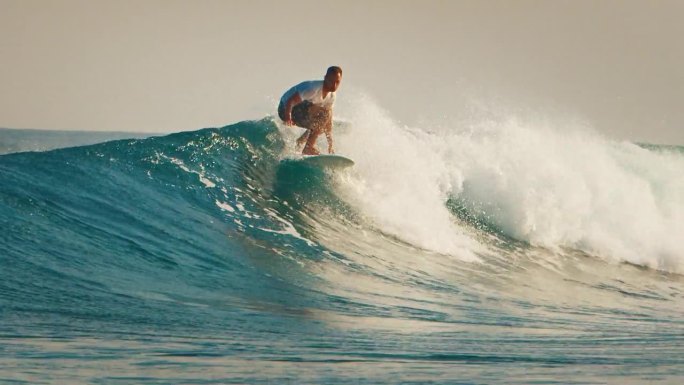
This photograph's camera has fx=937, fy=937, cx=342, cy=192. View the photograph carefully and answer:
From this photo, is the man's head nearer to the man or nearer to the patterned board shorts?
the man

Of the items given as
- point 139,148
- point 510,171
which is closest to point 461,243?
point 510,171

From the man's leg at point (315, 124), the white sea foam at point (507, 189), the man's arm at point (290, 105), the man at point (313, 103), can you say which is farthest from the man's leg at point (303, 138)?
the white sea foam at point (507, 189)

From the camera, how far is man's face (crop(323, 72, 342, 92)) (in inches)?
436

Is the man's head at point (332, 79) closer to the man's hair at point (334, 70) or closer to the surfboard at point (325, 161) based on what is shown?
the man's hair at point (334, 70)

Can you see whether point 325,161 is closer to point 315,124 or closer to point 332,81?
point 315,124

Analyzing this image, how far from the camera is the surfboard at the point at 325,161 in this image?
11820 millimetres

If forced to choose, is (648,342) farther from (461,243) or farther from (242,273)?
(461,243)

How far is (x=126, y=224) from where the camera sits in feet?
29.7

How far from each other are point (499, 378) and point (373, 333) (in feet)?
4.59

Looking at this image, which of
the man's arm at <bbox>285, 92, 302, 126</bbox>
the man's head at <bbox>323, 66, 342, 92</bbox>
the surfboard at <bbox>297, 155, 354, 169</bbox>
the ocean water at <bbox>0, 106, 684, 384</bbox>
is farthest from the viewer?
the surfboard at <bbox>297, 155, 354, 169</bbox>

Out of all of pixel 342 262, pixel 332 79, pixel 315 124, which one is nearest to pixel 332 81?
pixel 332 79

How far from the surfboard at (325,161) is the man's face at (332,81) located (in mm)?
1032

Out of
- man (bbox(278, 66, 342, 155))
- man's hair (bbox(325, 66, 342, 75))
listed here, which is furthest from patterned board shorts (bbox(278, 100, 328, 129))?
man's hair (bbox(325, 66, 342, 75))

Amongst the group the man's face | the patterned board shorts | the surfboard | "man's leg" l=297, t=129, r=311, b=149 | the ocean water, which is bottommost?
the ocean water
